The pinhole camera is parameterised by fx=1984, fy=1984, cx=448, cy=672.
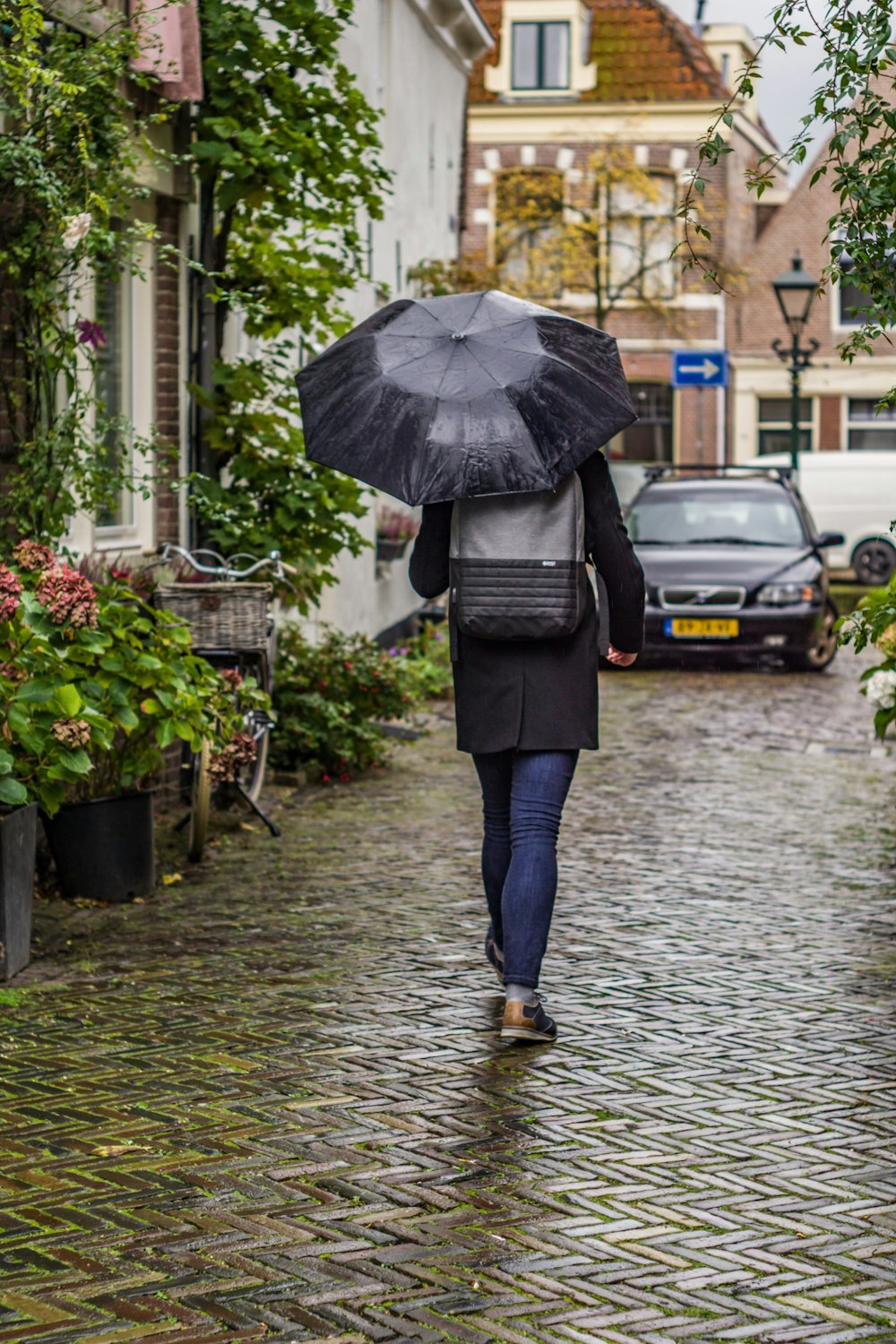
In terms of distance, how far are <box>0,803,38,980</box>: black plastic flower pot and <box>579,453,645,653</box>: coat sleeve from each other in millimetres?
2107

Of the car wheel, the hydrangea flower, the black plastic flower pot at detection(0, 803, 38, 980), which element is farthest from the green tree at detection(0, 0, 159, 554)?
the car wheel

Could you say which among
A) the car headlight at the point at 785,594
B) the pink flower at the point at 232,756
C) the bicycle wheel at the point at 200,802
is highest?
the car headlight at the point at 785,594

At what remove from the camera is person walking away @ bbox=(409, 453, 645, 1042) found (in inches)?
216

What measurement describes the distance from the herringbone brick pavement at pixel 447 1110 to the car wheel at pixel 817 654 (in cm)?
860

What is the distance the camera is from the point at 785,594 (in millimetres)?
17016

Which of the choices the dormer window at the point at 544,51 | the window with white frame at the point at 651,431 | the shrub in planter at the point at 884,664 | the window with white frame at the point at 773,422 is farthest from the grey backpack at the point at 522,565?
the window with white frame at the point at 773,422

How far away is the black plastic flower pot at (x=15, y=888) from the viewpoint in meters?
6.20

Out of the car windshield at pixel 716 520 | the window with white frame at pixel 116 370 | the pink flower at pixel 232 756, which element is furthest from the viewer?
the car windshield at pixel 716 520

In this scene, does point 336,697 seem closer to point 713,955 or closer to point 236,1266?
point 713,955

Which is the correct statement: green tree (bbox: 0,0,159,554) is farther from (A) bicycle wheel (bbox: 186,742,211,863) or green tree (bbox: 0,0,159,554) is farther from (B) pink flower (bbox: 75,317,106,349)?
(A) bicycle wheel (bbox: 186,742,211,863)

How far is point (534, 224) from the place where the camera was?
38.7m

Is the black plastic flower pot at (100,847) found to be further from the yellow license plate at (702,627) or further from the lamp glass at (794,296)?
the lamp glass at (794,296)

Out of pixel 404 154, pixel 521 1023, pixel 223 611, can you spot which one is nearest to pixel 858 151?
pixel 521 1023

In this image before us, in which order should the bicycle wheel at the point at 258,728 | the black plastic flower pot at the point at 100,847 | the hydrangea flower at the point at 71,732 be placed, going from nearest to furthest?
the hydrangea flower at the point at 71,732
the black plastic flower pot at the point at 100,847
the bicycle wheel at the point at 258,728
